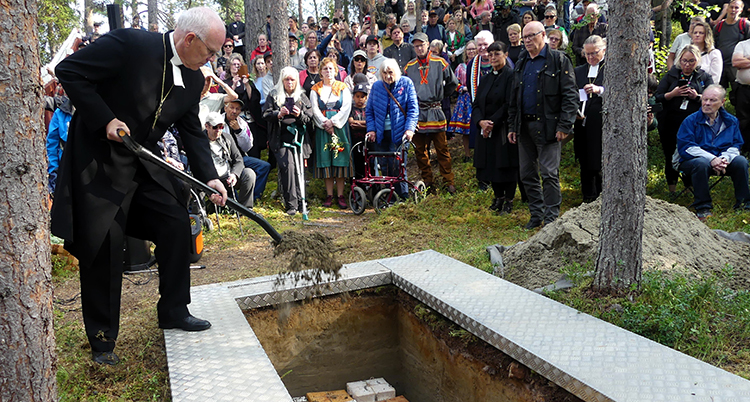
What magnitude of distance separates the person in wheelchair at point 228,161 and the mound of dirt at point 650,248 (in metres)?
4.44

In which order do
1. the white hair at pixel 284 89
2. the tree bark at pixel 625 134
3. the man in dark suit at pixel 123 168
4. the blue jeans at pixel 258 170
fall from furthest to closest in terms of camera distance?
the blue jeans at pixel 258 170 → the white hair at pixel 284 89 → the tree bark at pixel 625 134 → the man in dark suit at pixel 123 168

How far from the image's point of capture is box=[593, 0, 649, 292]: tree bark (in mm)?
3572

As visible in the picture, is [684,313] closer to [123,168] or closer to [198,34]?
[198,34]

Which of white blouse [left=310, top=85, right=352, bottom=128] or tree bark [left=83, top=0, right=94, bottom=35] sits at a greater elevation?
tree bark [left=83, top=0, right=94, bottom=35]

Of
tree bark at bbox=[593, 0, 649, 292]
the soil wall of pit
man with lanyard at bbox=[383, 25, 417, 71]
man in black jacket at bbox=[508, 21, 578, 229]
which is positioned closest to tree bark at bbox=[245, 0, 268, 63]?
man with lanyard at bbox=[383, 25, 417, 71]

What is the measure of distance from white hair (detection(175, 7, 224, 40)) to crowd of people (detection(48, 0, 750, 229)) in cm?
394

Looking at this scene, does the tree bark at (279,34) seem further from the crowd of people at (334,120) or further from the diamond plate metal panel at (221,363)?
the diamond plate metal panel at (221,363)

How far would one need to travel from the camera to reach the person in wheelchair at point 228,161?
25.9 feet

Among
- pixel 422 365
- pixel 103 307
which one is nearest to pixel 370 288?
pixel 422 365

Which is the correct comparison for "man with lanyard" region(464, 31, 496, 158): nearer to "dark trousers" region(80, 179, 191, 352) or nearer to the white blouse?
the white blouse

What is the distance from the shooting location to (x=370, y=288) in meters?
4.52

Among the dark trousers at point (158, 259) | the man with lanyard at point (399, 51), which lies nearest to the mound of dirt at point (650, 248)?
the dark trousers at point (158, 259)

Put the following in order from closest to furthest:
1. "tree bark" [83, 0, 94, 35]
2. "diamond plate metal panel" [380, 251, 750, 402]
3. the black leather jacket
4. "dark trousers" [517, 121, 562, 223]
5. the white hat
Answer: "diamond plate metal panel" [380, 251, 750, 402], the black leather jacket, "dark trousers" [517, 121, 562, 223], the white hat, "tree bark" [83, 0, 94, 35]

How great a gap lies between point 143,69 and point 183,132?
57 cm
